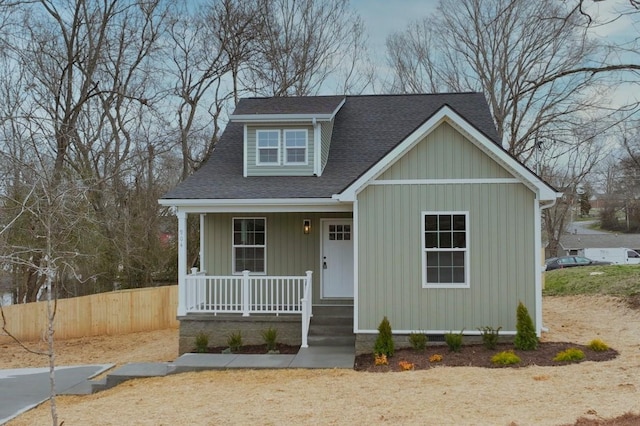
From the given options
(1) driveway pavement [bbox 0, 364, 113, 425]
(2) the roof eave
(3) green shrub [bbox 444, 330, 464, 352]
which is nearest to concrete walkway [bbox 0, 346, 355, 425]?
(1) driveway pavement [bbox 0, 364, 113, 425]

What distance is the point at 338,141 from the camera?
1522cm

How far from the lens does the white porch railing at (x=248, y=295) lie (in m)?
12.0

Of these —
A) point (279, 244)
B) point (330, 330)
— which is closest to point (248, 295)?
point (279, 244)

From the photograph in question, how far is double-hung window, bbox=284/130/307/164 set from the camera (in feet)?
46.6

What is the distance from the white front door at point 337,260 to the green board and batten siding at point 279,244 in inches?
6.4

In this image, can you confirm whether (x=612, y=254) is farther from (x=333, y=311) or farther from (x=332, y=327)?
(x=332, y=327)

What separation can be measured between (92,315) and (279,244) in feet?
24.0

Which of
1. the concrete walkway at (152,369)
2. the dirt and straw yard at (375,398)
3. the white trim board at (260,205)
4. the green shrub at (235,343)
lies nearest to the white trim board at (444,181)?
the white trim board at (260,205)

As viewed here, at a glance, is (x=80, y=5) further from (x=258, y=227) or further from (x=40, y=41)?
(x=258, y=227)

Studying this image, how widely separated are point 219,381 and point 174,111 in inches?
716

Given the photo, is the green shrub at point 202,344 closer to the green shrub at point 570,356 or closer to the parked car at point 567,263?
the green shrub at point 570,356

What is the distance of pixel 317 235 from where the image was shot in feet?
44.4

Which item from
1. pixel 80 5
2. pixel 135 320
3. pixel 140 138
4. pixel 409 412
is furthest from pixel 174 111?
pixel 409 412

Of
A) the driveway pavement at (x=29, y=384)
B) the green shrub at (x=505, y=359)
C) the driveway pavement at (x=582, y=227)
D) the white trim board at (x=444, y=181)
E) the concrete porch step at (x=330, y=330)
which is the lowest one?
the driveway pavement at (x=29, y=384)
